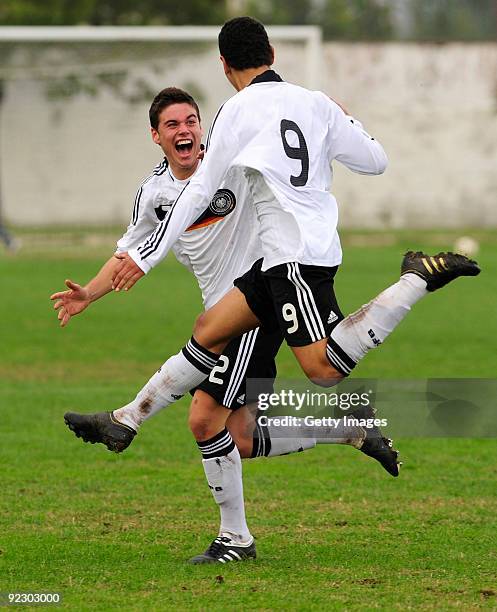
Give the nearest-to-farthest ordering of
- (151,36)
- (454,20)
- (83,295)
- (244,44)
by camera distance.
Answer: (244,44), (83,295), (151,36), (454,20)

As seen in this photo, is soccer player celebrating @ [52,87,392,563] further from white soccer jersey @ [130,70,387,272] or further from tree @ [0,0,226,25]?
tree @ [0,0,226,25]

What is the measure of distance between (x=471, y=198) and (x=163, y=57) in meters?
14.3

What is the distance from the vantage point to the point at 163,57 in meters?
27.1

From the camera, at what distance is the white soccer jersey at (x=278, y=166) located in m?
6.00

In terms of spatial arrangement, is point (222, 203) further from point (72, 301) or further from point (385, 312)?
point (385, 312)

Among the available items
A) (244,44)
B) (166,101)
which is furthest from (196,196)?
(166,101)

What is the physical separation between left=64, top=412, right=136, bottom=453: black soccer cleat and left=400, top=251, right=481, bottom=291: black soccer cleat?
5.31ft

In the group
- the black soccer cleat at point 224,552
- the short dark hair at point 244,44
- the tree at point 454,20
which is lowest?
the black soccer cleat at point 224,552

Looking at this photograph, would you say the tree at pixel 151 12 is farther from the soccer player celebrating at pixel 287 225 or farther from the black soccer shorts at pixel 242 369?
the soccer player celebrating at pixel 287 225

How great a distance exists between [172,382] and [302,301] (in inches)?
35.1

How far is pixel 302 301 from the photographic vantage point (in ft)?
19.9

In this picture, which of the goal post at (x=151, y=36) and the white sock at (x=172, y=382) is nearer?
the white sock at (x=172, y=382)

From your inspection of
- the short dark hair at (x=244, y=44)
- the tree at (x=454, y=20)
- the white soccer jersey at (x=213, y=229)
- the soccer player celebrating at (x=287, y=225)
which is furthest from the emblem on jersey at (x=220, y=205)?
the tree at (x=454, y=20)

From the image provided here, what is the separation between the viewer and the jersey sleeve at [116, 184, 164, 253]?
22.1ft
